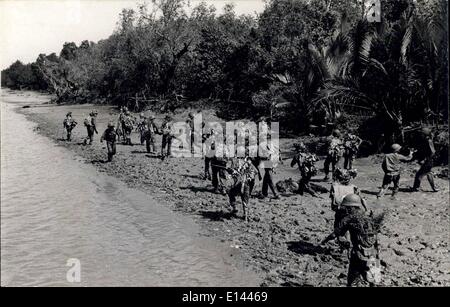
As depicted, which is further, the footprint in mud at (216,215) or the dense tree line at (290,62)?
the dense tree line at (290,62)

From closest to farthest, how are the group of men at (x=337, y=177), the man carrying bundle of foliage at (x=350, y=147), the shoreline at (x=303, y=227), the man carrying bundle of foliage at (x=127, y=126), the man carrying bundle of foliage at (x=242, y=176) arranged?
1. the group of men at (x=337, y=177)
2. the shoreline at (x=303, y=227)
3. the man carrying bundle of foliage at (x=242, y=176)
4. the man carrying bundle of foliage at (x=350, y=147)
5. the man carrying bundle of foliage at (x=127, y=126)

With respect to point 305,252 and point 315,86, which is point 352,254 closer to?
point 305,252

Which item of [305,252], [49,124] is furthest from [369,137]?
[49,124]

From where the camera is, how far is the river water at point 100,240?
8297 mm

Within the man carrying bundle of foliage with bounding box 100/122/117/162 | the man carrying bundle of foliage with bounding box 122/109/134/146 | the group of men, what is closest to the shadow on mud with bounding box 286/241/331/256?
the group of men

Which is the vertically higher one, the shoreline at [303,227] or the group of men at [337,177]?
the group of men at [337,177]

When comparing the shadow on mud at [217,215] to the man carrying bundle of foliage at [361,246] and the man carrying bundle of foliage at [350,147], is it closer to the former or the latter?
the man carrying bundle of foliage at [361,246]

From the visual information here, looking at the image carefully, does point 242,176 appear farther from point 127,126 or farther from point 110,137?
point 127,126

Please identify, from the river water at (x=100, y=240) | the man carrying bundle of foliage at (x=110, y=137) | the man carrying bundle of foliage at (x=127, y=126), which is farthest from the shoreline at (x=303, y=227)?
the man carrying bundle of foliage at (x=127, y=126)

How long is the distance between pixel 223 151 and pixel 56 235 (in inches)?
198

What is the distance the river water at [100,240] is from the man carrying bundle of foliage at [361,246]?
72.7 inches

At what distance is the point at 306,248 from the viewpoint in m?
9.58

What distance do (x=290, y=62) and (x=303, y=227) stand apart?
1667 cm

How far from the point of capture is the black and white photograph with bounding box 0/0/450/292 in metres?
8.42
